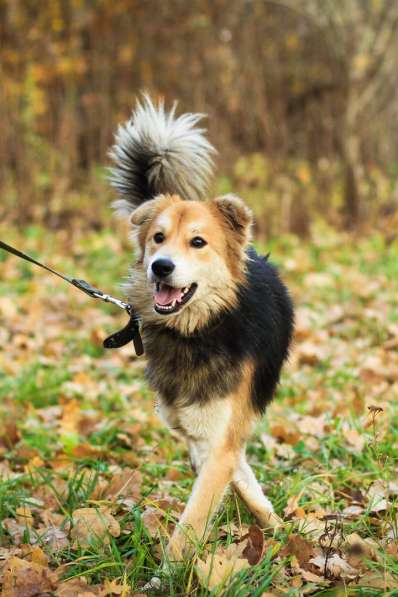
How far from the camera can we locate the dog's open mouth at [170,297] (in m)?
3.18

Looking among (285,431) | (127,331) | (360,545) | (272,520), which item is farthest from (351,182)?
(360,545)

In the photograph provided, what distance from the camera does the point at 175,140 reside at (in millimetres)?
3928

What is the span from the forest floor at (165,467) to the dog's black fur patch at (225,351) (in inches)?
19.4

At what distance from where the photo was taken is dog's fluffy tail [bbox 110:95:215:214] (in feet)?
12.8

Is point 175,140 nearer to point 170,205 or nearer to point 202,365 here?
point 170,205

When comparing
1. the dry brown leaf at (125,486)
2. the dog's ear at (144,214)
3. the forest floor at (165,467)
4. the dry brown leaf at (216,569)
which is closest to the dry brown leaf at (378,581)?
the forest floor at (165,467)

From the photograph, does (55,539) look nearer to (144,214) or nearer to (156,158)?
(144,214)

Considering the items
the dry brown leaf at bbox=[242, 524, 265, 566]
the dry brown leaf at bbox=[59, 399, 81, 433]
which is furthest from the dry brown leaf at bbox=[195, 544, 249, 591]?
the dry brown leaf at bbox=[59, 399, 81, 433]

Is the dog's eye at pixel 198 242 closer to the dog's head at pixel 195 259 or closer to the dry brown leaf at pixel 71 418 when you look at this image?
the dog's head at pixel 195 259

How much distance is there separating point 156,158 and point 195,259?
0.87 metres

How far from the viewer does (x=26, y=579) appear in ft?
8.39

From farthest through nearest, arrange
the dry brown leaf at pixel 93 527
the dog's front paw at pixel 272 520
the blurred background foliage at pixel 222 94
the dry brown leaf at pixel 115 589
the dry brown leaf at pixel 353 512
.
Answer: the blurred background foliage at pixel 222 94, the dry brown leaf at pixel 353 512, the dog's front paw at pixel 272 520, the dry brown leaf at pixel 93 527, the dry brown leaf at pixel 115 589

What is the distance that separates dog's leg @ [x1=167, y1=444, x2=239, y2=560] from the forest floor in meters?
0.06

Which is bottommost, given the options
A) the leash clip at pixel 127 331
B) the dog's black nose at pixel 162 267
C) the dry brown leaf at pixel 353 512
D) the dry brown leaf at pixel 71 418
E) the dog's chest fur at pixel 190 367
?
the dry brown leaf at pixel 353 512
